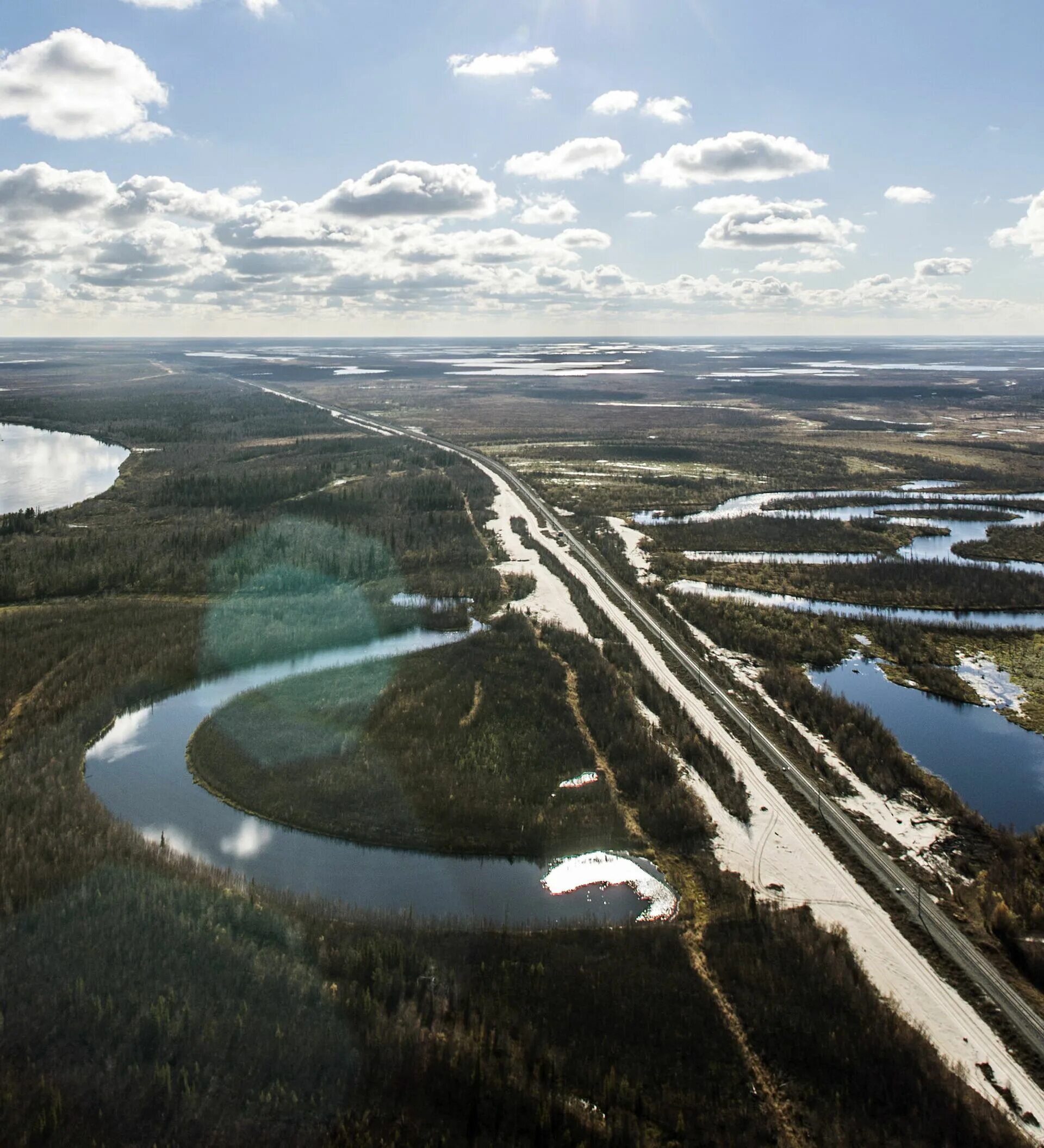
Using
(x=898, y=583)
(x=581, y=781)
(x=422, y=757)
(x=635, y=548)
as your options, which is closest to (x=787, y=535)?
(x=635, y=548)

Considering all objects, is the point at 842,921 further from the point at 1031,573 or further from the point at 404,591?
the point at 1031,573

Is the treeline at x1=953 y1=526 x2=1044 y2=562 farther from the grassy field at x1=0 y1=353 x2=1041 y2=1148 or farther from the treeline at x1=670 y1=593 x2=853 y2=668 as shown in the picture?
the grassy field at x1=0 y1=353 x2=1041 y2=1148

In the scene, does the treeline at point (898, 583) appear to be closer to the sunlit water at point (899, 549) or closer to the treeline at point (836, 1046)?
the sunlit water at point (899, 549)

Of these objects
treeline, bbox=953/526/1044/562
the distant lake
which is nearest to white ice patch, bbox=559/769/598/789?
treeline, bbox=953/526/1044/562

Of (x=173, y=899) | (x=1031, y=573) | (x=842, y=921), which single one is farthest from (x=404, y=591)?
(x=1031, y=573)

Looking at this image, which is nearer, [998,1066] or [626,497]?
[998,1066]

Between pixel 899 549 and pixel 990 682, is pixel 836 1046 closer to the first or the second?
pixel 990 682

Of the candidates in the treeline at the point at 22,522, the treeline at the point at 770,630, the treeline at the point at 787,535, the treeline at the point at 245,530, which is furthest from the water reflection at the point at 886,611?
the treeline at the point at 22,522
